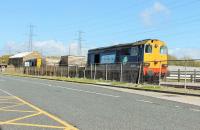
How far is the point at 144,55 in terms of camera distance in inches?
1347

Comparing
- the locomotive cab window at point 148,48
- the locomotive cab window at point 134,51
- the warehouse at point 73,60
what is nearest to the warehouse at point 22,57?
the warehouse at point 73,60

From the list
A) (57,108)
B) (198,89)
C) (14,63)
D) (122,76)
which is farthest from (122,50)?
(14,63)

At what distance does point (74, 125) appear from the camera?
32.5 feet

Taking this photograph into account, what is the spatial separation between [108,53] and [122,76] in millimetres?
6002

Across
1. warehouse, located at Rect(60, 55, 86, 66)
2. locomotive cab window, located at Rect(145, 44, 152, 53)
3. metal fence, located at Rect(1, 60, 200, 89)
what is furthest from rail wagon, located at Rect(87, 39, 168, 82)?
warehouse, located at Rect(60, 55, 86, 66)

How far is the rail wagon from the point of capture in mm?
A: 32281

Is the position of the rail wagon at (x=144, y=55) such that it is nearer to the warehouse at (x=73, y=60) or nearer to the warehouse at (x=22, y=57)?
the warehouse at (x=73, y=60)

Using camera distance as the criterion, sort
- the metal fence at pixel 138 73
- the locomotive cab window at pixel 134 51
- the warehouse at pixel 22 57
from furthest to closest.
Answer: the warehouse at pixel 22 57, the locomotive cab window at pixel 134 51, the metal fence at pixel 138 73

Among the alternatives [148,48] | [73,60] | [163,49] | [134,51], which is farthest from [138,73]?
[73,60]

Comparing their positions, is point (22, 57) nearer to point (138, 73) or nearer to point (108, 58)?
point (108, 58)

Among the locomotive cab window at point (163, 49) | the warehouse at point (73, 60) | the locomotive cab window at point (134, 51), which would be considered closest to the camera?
the locomotive cab window at point (134, 51)

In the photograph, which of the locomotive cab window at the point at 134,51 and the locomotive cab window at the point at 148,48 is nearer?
the locomotive cab window at the point at 148,48

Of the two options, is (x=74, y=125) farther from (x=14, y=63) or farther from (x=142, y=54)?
(x=14, y=63)

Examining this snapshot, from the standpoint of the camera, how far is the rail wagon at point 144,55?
3228cm
